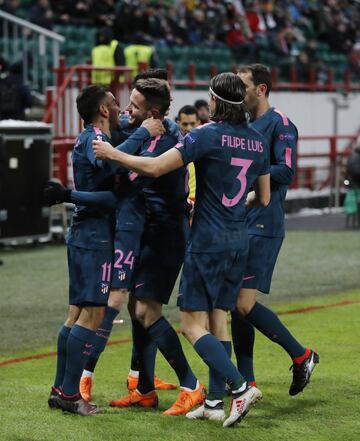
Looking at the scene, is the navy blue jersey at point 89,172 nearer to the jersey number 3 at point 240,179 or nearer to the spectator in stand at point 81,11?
the jersey number 3 at point 240,179

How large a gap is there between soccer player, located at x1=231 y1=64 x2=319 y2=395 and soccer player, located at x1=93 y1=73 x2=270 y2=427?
720 mm

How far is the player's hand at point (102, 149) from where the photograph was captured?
22.5ft

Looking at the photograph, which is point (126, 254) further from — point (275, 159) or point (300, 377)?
point (300, 377)

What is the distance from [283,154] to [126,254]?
1.20m

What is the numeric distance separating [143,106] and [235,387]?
69.5 inches

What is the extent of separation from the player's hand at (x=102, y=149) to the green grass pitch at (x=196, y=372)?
1.54 metres

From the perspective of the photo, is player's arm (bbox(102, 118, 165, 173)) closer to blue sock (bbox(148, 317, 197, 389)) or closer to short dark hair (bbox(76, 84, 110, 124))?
short dark hair (bbox(76, 84, 110, 124))

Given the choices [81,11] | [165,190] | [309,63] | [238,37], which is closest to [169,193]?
[165,190]

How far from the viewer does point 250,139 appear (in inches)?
277

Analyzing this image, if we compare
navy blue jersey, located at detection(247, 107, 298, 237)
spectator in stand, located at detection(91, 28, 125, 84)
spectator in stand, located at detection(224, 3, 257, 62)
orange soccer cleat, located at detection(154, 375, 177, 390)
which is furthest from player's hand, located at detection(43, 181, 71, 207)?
spectator in stand, located at detection(224, 3, 257, 62)

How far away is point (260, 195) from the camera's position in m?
7.34

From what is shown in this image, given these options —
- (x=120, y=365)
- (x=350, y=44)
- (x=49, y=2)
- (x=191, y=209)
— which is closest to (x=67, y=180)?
(x=49, y=2)

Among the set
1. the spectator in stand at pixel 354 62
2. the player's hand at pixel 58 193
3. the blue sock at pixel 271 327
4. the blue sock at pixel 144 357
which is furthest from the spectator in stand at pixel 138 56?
the player's hand at pixel 58 193

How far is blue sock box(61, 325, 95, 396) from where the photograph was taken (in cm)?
728
